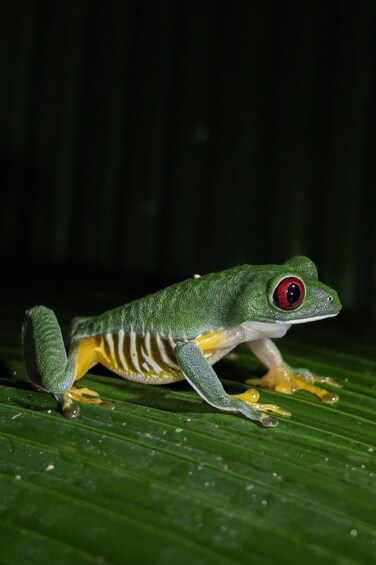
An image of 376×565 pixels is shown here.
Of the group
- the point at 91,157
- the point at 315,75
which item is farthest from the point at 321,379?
the point at 91,157

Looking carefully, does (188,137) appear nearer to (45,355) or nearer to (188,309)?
(188,309)

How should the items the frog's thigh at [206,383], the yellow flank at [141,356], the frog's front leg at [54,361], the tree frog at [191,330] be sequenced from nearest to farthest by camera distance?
the frog's thigh at [206,383], the frog's front leg at [54,361], the tree frog at [191,330], the yellow flank at [141,356]

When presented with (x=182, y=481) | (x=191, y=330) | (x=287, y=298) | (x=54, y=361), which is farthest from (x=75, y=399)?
(x=287, y=298)

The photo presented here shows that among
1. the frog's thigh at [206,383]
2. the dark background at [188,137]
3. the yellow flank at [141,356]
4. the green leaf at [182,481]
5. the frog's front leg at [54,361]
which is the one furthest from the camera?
the dark background at [188,137]

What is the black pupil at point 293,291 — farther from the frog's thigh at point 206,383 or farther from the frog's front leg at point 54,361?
the frog's front leg at point 54,361

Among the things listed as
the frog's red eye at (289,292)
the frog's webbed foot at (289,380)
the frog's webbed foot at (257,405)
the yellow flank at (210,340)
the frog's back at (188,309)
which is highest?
the frog's red eye at (289,292)

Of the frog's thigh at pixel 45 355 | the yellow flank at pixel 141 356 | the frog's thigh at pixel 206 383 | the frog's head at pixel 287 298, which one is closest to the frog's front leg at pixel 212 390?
the frog's thigh at pixel 206 383

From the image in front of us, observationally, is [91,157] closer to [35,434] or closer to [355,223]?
[355,223]

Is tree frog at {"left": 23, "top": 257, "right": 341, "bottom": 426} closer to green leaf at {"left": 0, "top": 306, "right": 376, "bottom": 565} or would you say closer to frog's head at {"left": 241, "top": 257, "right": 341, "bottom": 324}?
frog's head at {"left": 241, "top": 257, "right": 341, "bottom": 324}

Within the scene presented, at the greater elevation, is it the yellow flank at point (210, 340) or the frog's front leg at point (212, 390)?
the yellow flank at point (210, 340)
